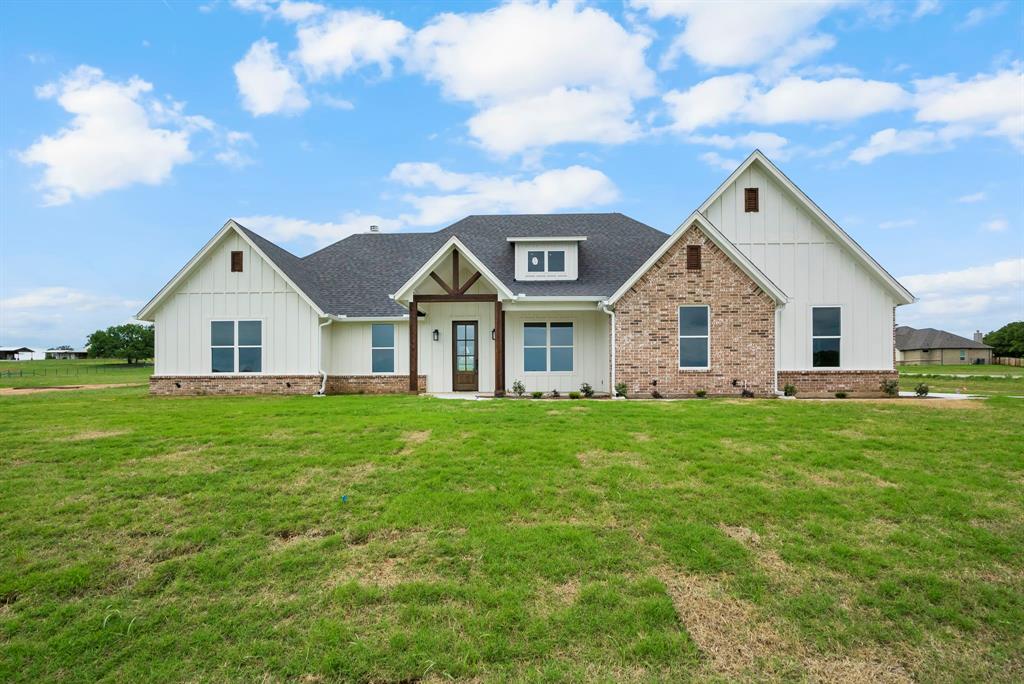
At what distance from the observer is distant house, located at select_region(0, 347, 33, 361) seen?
12750cm

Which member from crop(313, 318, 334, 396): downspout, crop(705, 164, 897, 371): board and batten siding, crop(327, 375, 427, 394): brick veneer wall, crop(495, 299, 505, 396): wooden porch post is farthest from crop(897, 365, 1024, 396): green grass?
crop(313, 318, 334, 396): downspout

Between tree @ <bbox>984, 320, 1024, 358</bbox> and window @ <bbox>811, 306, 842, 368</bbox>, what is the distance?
82693 mm

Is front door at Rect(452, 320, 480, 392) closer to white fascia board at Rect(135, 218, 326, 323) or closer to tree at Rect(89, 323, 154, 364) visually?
white fascia board at Rect(135, 218, 326, 323)

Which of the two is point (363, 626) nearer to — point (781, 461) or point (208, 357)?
point (781, 461)

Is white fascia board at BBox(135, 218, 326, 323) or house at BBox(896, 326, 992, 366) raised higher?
white fascia board at BBox(135, 218, 326, 323)

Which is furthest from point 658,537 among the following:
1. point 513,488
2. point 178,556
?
point 178,556

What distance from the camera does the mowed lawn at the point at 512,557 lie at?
3.54 metres

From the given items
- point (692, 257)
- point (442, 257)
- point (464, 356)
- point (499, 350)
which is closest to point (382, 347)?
point (464, 356)

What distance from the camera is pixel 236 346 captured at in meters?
17.7

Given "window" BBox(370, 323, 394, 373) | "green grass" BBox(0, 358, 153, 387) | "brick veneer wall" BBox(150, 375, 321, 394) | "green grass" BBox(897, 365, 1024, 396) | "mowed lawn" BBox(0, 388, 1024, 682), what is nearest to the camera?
"mowed lawn" BBox(0, 388, 1024, 682)

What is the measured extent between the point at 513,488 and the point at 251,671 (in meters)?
3.46

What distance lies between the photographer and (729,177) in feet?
54.3

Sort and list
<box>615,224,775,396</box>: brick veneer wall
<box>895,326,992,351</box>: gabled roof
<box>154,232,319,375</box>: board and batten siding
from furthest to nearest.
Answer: <box>895,326,992,351</box>: gabled roof < <box>154,232,319,375</box>: board and batten siding < <box>615,224,775,396</box>: brick veneer wall

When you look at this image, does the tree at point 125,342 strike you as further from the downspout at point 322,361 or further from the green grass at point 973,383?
the green grass at point 973,383
